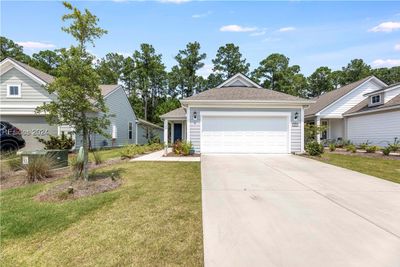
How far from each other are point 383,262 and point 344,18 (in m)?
11.1

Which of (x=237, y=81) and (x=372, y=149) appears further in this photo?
(x=237, y=81)

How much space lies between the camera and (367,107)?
17797 millimetres

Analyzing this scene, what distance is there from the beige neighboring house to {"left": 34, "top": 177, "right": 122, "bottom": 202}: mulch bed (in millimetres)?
17206

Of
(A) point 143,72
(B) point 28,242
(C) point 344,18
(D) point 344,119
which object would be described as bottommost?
(B) point 28,242

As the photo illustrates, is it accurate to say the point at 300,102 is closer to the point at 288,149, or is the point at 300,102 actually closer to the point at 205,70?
the point at 288,149

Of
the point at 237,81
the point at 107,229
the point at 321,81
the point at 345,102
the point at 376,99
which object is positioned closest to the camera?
the point at 107,229

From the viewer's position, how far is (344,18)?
10.4m

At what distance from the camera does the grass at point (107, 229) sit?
9.18ft

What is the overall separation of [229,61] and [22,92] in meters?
31.0

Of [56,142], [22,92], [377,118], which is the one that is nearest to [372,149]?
[377,118]

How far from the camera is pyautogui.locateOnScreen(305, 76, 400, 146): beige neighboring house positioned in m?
15.4

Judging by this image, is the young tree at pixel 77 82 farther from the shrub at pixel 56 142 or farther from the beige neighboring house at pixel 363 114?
the beige neighboring house at pixel 363 114

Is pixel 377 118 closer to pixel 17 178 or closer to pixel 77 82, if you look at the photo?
pixel 77 82

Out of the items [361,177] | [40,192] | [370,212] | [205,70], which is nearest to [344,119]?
[361,177]
